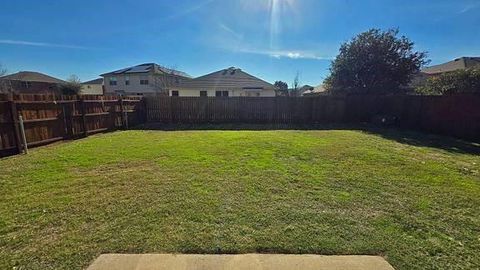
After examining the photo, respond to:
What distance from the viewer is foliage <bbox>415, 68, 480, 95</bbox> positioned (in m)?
12.5

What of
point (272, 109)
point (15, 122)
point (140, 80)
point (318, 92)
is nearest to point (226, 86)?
point (318, 92)

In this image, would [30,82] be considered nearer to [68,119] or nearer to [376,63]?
[68,119]

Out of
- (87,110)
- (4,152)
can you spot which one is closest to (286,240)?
(4,152)

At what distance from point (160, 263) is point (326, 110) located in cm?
1511

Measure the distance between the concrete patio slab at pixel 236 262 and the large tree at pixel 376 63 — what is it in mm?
16555

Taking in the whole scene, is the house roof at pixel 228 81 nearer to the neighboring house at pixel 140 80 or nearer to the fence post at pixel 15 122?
the neighboring house at pixel 140 80

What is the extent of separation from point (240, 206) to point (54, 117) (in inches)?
340

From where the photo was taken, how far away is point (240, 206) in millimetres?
3906

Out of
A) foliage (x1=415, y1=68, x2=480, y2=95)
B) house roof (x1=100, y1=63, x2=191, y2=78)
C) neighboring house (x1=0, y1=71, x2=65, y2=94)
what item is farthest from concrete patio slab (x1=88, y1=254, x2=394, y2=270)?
neighboring house (x1=0, y1=71, x2=65, y2=94)

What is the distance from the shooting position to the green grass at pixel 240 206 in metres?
2.87

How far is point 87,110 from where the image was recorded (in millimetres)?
11312

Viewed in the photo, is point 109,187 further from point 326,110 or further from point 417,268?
point 326,110

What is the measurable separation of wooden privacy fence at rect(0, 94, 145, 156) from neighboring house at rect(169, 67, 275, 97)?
60.9 feet

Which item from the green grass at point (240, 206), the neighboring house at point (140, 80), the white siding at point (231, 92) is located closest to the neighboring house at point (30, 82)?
the neighboring house at point (140, 80)
